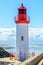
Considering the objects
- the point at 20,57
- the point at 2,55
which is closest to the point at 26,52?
the point at 20,57

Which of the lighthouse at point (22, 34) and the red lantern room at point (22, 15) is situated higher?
the red lantern room at point (22, 15)

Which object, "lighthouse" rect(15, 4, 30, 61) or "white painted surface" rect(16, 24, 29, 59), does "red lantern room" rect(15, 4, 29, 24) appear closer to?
"lighthouse" rect(15, 4, 30, 61)

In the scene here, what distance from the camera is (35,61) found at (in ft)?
40.3

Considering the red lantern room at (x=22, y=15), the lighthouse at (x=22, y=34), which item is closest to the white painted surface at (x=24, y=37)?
the lighthouse at (x=22, y=34)

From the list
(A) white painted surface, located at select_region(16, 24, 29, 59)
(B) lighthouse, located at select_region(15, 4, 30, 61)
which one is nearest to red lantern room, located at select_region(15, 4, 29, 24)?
(B) lighthouse, located at select_region(15, 4, 30, 61)

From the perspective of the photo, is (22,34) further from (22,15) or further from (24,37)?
(22,15)

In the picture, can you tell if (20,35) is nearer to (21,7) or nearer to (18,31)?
(18,31)

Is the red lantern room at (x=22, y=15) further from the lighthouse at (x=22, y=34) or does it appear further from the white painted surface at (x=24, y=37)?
the white painted surface at (x=24, y=37)

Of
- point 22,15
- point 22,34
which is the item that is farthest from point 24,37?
point 22,15

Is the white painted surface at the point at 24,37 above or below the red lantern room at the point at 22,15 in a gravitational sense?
below

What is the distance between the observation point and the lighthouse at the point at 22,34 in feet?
54.7

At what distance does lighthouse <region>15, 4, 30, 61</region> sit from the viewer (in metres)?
16.7

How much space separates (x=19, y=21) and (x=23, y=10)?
74 centimetres

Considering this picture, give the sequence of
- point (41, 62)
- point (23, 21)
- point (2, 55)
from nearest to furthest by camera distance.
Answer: point (41, 62)
point (23, 21)
point (2, 55)
